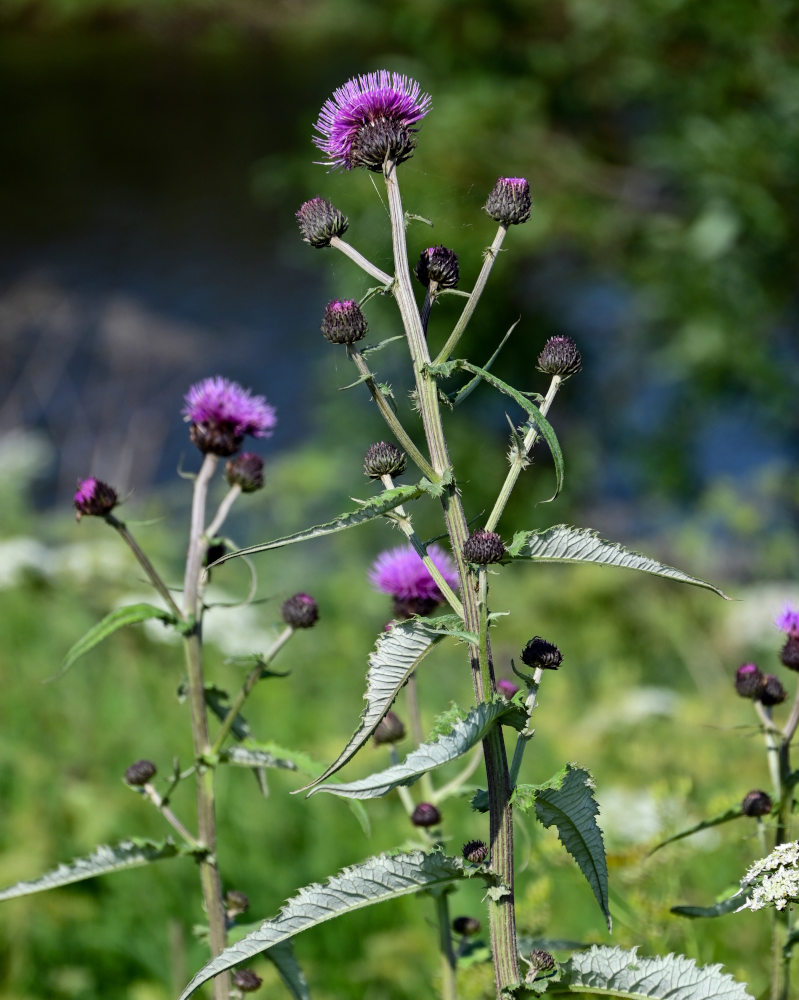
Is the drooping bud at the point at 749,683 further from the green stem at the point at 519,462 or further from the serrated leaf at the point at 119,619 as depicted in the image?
the serrated leaf at the point at 119,619

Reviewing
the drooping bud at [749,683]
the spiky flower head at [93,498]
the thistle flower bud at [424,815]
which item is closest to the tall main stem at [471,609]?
the thistle flower bud at [424,815]

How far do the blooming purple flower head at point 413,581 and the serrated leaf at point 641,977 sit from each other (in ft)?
2.05

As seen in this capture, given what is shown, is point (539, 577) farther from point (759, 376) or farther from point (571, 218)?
point (571, 218)

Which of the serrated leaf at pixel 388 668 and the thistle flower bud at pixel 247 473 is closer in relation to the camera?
the serrated leaf at pixel 388 668

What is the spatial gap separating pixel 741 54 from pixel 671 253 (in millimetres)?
1282

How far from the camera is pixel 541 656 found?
4.21 ft

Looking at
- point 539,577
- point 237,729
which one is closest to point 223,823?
point 237,729

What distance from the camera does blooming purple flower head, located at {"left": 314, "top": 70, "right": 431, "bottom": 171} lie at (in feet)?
4.12

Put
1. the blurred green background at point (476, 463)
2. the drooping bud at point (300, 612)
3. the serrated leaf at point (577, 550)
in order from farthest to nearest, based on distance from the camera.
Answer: the blurred green background at point (476, 463)
the drooping bud at point (300, 612)
the serrated leaf at point (577, 550)

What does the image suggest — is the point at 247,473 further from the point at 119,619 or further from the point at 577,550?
the point at 577,550

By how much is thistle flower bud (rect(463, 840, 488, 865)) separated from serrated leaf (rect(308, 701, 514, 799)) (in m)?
0.20

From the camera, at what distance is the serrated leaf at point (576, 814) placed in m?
1.16

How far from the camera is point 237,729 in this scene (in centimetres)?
159

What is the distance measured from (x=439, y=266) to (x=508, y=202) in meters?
0.10
